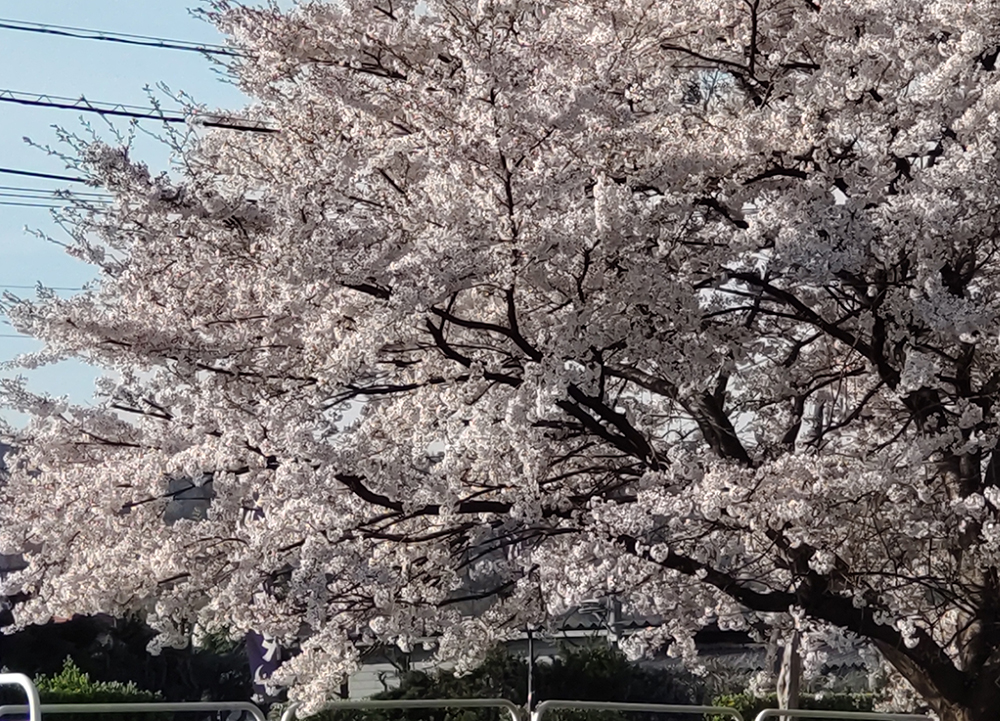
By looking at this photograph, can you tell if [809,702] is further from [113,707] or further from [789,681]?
[113,707]

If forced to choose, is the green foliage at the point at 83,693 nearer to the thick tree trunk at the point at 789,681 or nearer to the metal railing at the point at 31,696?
the thick tree trunk at the point at 789,681

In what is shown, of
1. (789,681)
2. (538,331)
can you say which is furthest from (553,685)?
(538,331)

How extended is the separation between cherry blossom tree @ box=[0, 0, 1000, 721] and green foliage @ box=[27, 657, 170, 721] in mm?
6228

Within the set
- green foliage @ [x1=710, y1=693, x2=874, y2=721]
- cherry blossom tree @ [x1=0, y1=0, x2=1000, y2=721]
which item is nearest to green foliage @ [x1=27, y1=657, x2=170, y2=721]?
cherry blossom tree @ [x1=0, y1=0, x2=1000, y2=721]

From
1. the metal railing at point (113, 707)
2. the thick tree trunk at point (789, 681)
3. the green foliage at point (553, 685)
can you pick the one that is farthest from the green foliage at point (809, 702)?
the metal railing at point (113, 707)

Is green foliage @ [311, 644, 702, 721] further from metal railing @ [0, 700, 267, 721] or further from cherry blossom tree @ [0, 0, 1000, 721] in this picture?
metal railing @ [0, 700, 267, 721]

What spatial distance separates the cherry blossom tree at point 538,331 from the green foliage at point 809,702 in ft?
29.8

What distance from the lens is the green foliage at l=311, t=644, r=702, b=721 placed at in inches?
588

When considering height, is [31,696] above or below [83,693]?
below

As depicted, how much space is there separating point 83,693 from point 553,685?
18.5ft

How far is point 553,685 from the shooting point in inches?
637

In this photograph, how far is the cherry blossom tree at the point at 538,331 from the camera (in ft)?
20.4

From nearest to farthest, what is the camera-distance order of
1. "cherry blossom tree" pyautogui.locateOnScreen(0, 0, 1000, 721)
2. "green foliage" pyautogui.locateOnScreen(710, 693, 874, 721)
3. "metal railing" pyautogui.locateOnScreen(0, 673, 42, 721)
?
"metal railing" pyautogui.locateOnScreen(0, 673, 42, 721) → "cherry blossom tree" pyautogui.locateOnScreen(0, 0, 1000, 721) → "green foliage" pyautogui.locateOnScreen(710, 693, 874, 721)

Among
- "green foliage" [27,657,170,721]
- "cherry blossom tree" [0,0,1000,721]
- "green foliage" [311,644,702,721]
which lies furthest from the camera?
"green foliage" [311,644,702,721]
